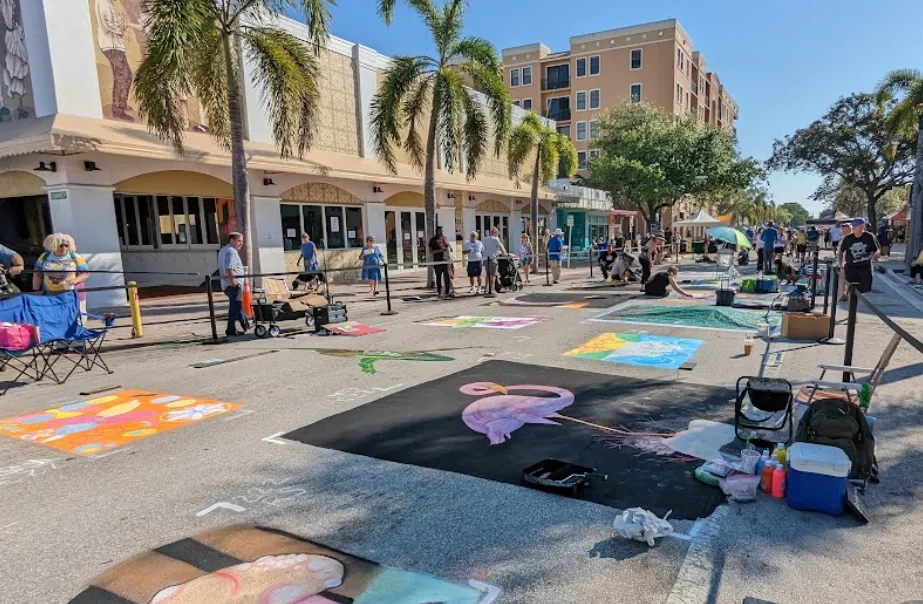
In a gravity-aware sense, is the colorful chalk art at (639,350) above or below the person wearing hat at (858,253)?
below

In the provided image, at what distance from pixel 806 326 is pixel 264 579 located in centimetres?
848

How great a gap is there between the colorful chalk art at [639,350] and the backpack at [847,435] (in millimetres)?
3266

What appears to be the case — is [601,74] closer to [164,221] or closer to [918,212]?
[918,212]

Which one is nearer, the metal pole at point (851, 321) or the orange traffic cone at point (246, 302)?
the metal pole at point (851, 321)

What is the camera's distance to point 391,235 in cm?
2336

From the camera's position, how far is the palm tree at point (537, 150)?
23.0 meters

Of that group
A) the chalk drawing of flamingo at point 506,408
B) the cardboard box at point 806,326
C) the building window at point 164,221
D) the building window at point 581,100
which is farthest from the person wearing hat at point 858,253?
the building window at point 581,100

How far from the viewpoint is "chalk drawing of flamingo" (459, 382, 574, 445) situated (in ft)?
16.7

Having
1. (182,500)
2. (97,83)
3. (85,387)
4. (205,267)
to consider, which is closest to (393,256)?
(205,267)

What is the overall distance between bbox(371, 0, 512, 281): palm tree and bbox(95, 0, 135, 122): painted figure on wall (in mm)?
6373

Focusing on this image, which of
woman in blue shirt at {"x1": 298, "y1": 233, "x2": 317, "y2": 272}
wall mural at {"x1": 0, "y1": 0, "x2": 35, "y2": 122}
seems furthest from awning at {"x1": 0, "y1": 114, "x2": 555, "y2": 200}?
→ woman in blue shirt at {"x1": 298, "y1": 233, "x2": 317, "y2": 272}

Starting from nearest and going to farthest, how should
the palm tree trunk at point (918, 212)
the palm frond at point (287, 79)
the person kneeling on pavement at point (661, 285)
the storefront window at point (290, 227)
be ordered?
1. the palm frond at point (287, 79)
2. the person kneeling on pavement at point (661, 285)
3. the storefront window at point (290, 227)
4. the palm tree trunk at point (918, 212)

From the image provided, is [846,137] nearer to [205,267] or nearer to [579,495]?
[205,267]

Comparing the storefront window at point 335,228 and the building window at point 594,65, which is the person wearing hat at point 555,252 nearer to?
the storefront window at point 335,228
